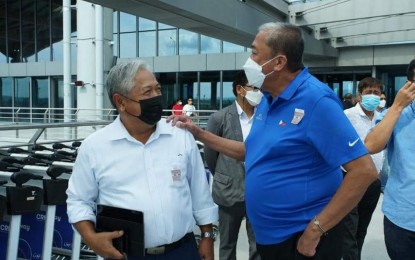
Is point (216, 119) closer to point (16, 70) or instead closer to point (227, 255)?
point (227, 255)

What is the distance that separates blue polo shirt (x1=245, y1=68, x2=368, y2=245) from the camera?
1.87 metres

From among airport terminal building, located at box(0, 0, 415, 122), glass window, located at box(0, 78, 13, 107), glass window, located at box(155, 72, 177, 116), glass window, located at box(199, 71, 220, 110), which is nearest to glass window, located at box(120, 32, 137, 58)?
airport terminal building, located at box(0, 0, 415, 122)

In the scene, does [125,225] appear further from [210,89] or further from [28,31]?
[28,31]

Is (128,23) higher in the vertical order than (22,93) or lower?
higher

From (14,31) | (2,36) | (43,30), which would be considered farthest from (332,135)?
(2,36)

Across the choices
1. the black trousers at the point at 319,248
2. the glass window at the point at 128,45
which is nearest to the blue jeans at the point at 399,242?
the black trousers at the point at 319,248

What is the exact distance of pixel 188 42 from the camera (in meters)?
19.0

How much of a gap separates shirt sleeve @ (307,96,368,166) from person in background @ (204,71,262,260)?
1.54 m

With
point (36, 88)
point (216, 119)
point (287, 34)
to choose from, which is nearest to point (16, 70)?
point (36, 88)

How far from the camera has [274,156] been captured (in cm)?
201

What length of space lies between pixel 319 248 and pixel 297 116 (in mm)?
613

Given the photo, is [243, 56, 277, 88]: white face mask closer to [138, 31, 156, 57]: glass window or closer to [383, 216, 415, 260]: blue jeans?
[383, 216, 415, 260]: blue jeans

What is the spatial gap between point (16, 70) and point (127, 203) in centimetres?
2319

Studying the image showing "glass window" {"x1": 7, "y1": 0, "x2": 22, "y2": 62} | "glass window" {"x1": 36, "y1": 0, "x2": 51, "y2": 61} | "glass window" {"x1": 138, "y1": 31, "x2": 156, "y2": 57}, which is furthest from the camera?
"glass window" {"x1": 7, "y1": 0, "x2": 22, "y2": 62}
